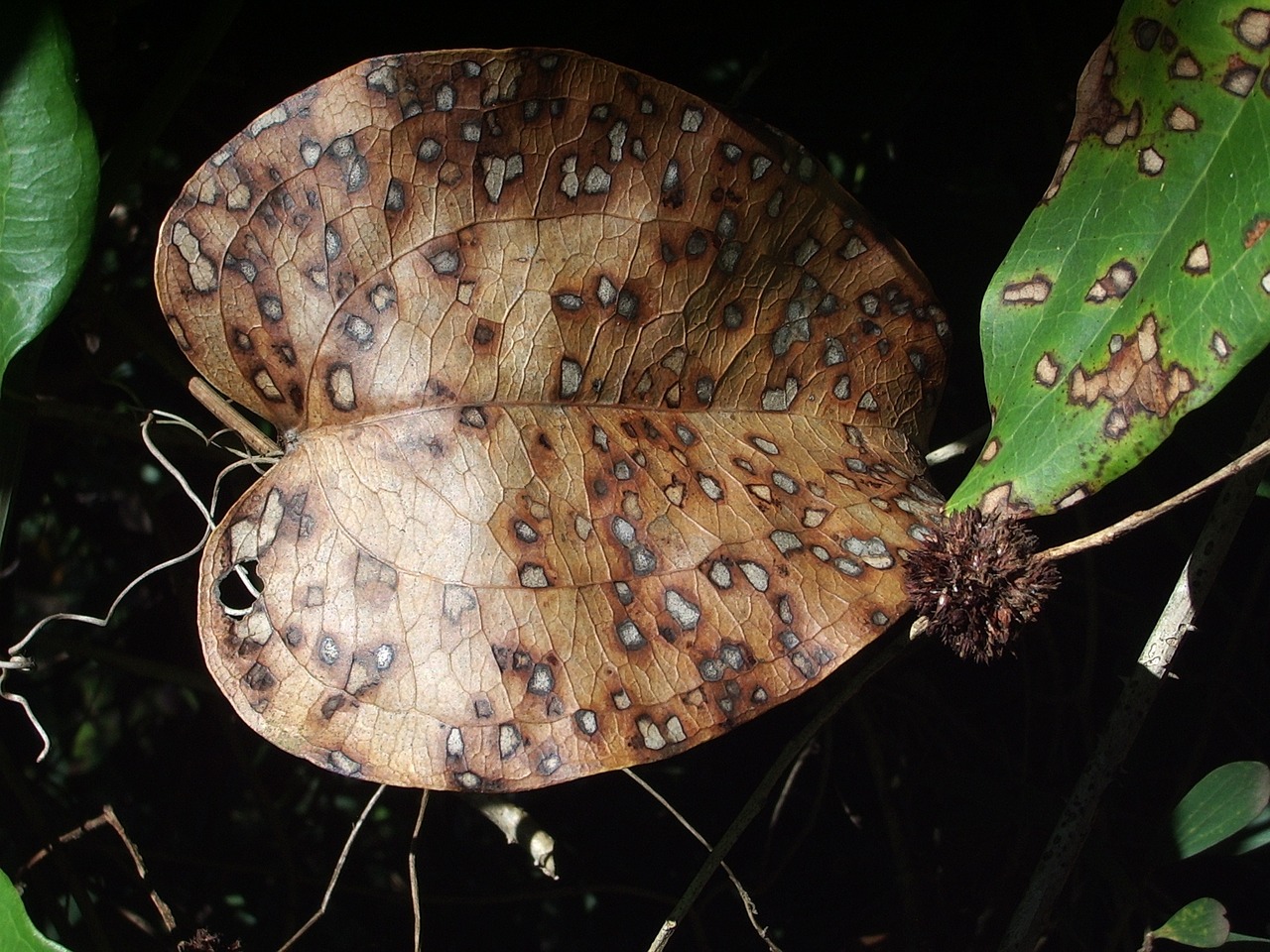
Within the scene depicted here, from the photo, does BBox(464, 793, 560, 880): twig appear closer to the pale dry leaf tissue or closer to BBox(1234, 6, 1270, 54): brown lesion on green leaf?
the pale dry leaf tissue

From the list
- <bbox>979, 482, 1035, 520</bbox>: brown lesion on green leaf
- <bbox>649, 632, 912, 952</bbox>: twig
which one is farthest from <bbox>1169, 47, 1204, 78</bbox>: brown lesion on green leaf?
<bbox>649, 632, 912, 952</bbox>: twig

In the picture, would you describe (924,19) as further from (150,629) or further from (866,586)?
(150,629)

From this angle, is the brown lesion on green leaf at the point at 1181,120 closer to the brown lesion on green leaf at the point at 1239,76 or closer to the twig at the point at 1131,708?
the brown lesion on green leaf at the point at 1239,76

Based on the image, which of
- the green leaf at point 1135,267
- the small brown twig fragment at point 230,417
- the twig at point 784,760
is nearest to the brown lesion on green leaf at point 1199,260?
the green leaf at point 1135,267

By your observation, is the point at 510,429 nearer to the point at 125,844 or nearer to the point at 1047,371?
the point at 1047,371

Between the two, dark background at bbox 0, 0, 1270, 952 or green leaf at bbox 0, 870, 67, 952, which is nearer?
green leaf at bbox 0, 870, 67, 952
